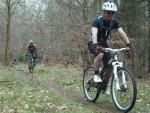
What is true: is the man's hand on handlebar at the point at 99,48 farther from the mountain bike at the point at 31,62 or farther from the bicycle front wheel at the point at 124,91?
the mountain bike at the point at 31,62

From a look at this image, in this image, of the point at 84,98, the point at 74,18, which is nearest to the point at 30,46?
the point at 74,18

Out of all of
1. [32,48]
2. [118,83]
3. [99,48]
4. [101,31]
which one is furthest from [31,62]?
[118,83]

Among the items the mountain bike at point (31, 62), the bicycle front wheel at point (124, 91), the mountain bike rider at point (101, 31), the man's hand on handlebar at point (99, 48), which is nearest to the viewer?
the bicycle front wheel at point (124, 91)

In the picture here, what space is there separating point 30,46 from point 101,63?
15739mm

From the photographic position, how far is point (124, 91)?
26.1 ft

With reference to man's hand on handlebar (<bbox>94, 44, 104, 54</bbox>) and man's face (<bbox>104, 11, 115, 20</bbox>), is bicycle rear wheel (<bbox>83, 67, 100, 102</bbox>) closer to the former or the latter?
man's hand on handlebar (<bbox>94, 44, 104, 54</bbox>)

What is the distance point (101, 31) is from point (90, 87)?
165cm

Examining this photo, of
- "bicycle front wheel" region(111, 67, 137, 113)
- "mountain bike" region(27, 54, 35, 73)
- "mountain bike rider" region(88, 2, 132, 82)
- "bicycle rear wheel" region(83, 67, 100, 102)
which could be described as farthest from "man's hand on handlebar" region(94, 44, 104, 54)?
"mountain bike" region(27, 54, 35, 73)

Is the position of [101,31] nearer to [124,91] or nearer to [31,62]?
[124,91]

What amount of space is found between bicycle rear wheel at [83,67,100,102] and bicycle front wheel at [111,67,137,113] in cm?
113

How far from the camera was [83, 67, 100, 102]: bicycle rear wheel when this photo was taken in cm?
961

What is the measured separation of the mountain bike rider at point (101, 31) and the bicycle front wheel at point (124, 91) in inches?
28.1

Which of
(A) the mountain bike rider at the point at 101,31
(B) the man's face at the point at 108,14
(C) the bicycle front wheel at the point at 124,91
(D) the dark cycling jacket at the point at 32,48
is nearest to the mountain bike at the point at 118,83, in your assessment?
(C) the bicycle front wheel at the point at 124,91

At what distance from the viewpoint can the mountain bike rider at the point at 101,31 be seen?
855 centimetres
